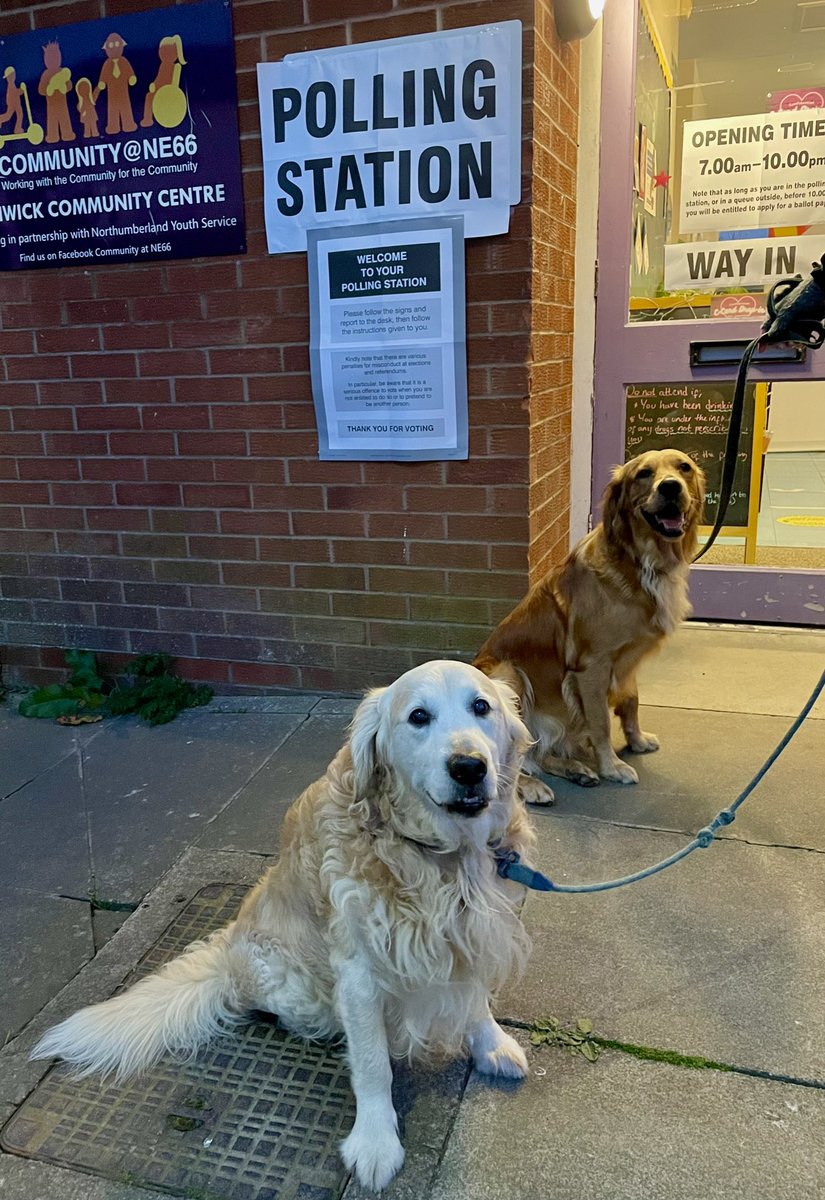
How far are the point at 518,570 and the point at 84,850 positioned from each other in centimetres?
219

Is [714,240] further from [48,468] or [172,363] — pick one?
[48,468]

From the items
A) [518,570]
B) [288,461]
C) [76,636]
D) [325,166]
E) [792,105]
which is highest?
[792,105]

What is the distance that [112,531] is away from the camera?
462 centimetres

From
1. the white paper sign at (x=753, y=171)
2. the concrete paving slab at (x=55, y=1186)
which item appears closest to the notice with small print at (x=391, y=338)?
the white paper sign at (x=753, y=171)

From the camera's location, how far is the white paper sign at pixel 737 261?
14.7ft

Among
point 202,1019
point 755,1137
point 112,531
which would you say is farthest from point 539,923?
point 112,531

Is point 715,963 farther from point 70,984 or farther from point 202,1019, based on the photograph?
point 70,984

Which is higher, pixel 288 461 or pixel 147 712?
pixel 288 461

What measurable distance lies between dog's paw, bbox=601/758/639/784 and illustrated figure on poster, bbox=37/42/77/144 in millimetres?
3882

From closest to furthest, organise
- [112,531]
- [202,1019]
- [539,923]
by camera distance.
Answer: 1. [202,1019]
2. [539,923]
3. [112,531]

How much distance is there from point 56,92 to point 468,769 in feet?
13.3

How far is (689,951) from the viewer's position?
8.29ft

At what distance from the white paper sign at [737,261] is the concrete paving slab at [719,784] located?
235 centimetres

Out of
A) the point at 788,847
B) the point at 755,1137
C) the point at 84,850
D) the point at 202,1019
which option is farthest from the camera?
the point at 84,850
